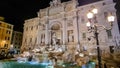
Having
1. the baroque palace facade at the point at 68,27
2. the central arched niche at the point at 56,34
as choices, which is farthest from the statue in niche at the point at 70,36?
the central arched niche at the point at 56,34

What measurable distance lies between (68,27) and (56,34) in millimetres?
4578

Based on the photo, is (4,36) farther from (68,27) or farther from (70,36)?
(70,36)

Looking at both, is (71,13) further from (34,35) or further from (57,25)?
(34,35)

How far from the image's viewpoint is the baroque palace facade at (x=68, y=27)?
81.3 ft

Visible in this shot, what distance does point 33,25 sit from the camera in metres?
38.0

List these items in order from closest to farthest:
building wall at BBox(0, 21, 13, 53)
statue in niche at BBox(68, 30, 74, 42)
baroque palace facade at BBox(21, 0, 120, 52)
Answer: baroque palace facade at BBox(21, 0, 120, 52) → statue in niche at BBox(68, 30, 74, 42) → building wall at BBox(0, 21, 13, 53)

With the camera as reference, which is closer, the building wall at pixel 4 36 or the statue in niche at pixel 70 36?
the statue in niche at pixel 70 36

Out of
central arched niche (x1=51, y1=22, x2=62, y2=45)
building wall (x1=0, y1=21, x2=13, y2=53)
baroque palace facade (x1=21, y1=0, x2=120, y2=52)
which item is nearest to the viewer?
baroque palace facade (x1=21, y1=0, x2=120, y2=52)

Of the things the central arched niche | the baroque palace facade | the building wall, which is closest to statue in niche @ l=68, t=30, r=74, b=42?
the baroque palace facade

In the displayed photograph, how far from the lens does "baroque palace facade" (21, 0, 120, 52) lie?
24.8 metres

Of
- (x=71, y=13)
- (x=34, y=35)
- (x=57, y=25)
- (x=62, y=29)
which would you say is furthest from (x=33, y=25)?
(x=71, y=13)

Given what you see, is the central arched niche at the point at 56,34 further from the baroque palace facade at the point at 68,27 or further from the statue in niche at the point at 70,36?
the statue in niche at the point at 70,36

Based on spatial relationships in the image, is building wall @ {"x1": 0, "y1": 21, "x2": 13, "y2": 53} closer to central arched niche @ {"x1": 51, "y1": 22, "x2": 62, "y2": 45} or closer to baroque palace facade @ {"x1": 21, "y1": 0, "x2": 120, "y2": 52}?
baroque palace facade @ {"x1": 21, "y1": 0, "x2": 120, "y2": 52}

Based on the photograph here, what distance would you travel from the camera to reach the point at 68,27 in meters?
30.8
